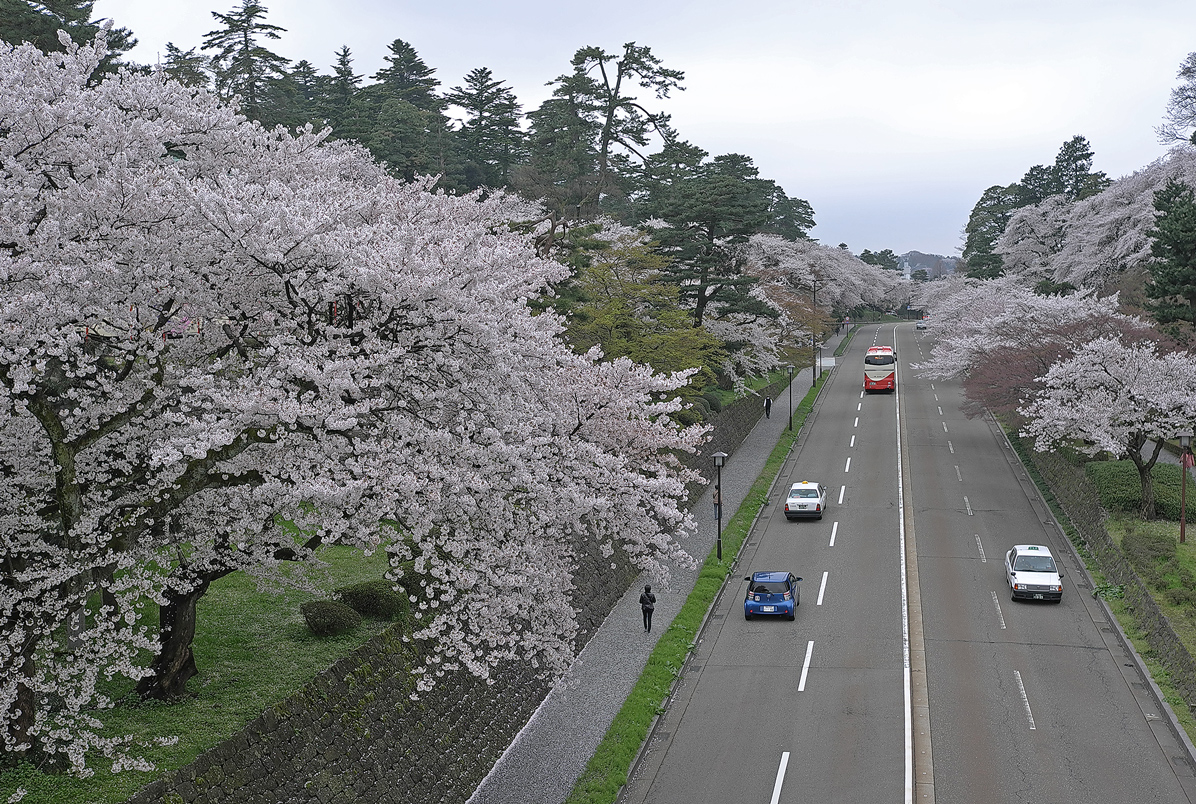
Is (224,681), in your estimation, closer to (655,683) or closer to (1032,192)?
(655,683)

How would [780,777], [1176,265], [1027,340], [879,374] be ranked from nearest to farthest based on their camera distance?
[780,777], [1176,265], [1027,340], [879,374]

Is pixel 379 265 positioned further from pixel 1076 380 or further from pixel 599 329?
pixel 1076 380

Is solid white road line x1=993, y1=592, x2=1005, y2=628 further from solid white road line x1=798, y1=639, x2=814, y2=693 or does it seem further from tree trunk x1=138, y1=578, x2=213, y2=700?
tree trunk x1=138, y1=578, x2=213, y2=700

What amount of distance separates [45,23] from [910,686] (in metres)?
30.5

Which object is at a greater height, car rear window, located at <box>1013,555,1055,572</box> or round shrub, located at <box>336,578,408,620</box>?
round shrub, located at <box>336,578,408,620</box>

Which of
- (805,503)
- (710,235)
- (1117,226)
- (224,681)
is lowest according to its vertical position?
(805,503)

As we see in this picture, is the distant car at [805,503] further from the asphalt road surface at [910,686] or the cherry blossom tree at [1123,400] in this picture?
the cherry blossom tree at [1123,400]

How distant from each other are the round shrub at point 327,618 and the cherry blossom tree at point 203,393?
124 inches

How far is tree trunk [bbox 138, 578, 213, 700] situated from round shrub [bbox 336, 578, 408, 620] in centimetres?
418

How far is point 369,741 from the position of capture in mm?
15180

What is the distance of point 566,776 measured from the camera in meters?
18.1

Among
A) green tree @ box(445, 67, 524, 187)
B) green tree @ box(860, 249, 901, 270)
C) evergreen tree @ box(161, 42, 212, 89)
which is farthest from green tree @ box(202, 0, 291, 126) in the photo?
green tree @ box(860, 249, 901, 270)

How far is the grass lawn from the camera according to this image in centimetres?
1113

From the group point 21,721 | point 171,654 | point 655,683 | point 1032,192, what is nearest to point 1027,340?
point 655,683
